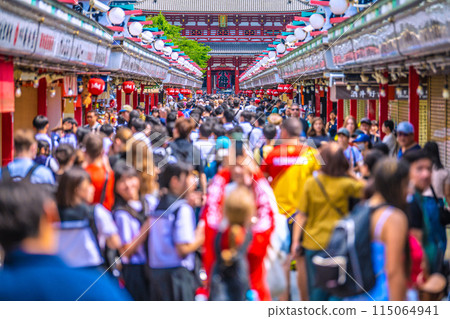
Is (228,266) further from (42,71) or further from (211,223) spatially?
(42,71)

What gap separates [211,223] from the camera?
5555 mm

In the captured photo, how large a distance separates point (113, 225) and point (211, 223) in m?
0.80

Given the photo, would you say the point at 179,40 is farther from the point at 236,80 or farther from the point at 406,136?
the point at 406,136

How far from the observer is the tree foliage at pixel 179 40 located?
56.0 m

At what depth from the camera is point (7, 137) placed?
12.2m

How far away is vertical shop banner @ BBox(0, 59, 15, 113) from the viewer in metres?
10.1

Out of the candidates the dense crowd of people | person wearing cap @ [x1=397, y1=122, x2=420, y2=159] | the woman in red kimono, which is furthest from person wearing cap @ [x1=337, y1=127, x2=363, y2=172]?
the woman in red kimono

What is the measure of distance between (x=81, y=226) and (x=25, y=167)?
1.81 m

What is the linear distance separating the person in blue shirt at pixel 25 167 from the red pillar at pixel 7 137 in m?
5.67

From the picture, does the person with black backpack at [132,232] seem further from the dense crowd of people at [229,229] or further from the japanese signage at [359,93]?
the japanese signage at [359,93]

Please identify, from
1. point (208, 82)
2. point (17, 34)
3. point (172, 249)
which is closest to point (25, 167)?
point (172, 249)

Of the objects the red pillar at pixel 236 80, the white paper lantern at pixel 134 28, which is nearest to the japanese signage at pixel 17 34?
the white paper lantern at pixel 134 28

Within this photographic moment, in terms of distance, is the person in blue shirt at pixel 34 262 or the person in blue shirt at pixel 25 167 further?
the person in blue shirt at pixel 25 167

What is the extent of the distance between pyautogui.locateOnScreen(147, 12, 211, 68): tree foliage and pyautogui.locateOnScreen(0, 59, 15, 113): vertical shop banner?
43290 mm
